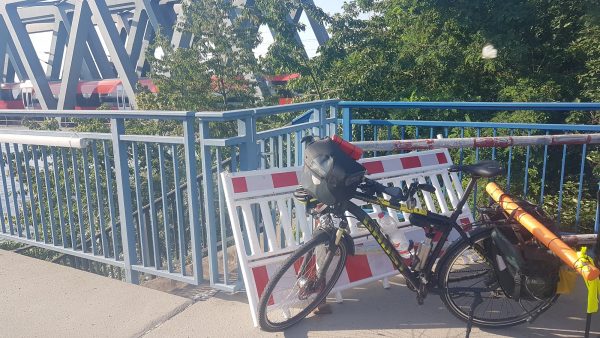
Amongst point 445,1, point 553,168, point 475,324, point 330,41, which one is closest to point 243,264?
point 475,324

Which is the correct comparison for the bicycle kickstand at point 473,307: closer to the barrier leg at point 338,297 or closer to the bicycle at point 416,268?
the bicycle at point 416,268

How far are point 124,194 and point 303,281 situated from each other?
1.71 meters

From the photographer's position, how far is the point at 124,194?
396cm

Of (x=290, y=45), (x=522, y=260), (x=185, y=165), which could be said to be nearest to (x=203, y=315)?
(x=185, y=165)

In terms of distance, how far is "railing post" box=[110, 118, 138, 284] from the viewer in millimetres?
3869

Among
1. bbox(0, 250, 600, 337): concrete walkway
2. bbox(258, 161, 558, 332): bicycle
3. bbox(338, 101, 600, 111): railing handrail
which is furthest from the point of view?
bbox(338, 101, 600, 111): railing handrail

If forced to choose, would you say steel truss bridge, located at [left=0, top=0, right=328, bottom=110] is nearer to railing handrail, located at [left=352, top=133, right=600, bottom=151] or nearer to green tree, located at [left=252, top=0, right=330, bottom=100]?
green tree, located at [left=252, top=0, right=330, bottom=100]

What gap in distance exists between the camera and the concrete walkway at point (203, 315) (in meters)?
3.16

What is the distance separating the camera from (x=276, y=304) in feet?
10.3

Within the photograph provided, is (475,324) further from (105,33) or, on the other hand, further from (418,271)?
(105,33)

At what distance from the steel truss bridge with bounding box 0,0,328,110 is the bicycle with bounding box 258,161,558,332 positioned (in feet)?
71.2

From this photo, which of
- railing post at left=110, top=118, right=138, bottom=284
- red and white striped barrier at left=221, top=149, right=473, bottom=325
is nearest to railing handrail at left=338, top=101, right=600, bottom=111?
red and white striped barrier at left=221, top=149, right=473, bottom=325

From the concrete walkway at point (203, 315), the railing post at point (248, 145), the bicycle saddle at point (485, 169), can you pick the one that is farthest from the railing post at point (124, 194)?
the bicycle saddle at point (485, 169)

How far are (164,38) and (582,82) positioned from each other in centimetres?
1259
